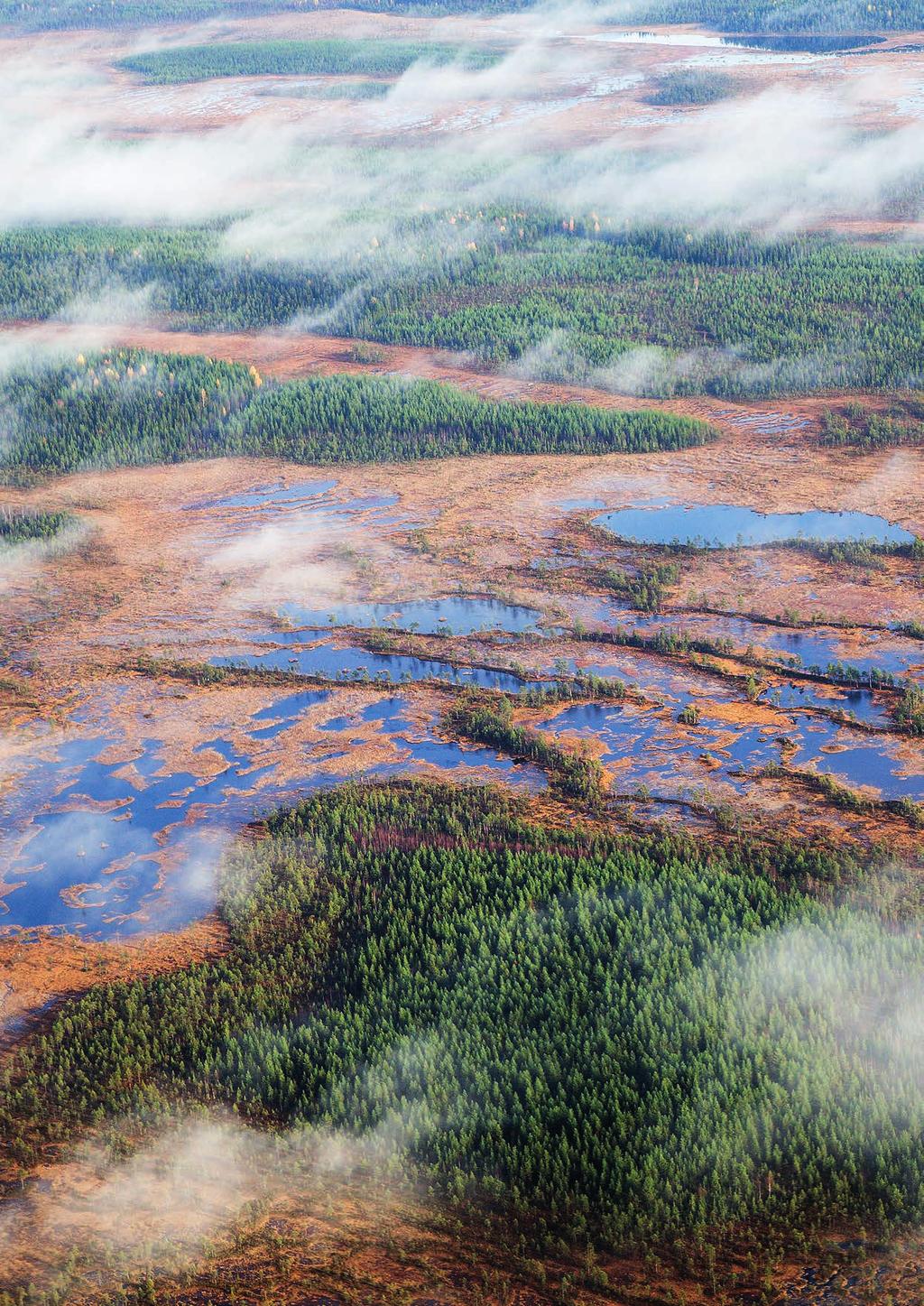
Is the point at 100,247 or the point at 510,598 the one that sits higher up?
the point at 100,247

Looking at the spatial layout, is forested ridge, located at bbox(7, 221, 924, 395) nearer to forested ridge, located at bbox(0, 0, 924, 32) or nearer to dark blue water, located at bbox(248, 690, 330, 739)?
dark blue water, located at bbox(248, 690, 330, 739)

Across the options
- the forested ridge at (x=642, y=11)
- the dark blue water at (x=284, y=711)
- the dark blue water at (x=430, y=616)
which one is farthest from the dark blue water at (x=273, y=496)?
the forested ridge at (x=642, y=11)

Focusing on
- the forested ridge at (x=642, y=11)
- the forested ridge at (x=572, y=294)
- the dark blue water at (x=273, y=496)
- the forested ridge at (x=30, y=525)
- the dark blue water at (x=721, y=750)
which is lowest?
the dark blue water at (x=721, y=750)

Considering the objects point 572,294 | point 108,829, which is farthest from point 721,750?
point 572,294

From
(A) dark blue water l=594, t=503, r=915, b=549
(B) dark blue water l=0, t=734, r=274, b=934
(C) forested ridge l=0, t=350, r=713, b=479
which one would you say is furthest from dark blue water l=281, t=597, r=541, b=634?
(C) forested ridge l=0, t=350, r=713, b=479

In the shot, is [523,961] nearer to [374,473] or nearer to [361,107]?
[374,473]

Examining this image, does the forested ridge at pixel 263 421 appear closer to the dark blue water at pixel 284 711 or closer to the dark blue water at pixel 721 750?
the dark blue water at pixel 284 711

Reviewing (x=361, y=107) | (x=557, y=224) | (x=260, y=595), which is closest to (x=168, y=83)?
(x=361, y=107)
